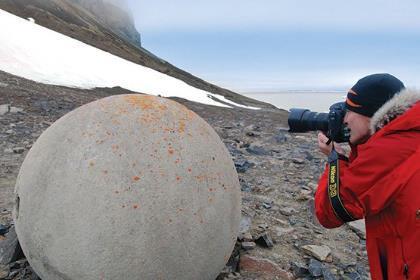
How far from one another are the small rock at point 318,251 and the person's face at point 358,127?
3.04 m

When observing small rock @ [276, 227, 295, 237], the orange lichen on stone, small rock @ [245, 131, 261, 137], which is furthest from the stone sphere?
small rock @ [245, 131, 261, 137]

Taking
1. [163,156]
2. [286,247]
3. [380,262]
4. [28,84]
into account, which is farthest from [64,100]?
[380,262]

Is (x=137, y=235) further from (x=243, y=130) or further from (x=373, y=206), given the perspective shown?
(x=243, y=130)

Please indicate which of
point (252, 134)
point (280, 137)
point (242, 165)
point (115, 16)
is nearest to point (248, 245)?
point (242, 165)

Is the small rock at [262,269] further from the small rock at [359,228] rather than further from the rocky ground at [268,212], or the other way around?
the small rock at [359,228]

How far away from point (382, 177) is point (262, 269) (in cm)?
287

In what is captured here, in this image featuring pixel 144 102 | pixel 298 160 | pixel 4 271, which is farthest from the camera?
pixel 298 160

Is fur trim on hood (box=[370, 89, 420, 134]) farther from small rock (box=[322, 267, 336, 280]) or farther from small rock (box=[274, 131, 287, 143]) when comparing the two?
small rock (box=[274, 131, 287, 143])

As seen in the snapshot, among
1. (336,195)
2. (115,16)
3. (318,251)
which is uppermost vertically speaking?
(115,16)

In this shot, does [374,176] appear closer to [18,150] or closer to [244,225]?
[244,225]

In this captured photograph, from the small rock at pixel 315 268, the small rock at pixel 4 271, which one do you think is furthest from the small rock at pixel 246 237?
the small rock at pixel 4 271

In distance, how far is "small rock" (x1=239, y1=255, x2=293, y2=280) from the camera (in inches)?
197

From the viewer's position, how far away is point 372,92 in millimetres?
2721

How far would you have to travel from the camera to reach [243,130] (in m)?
15.5
